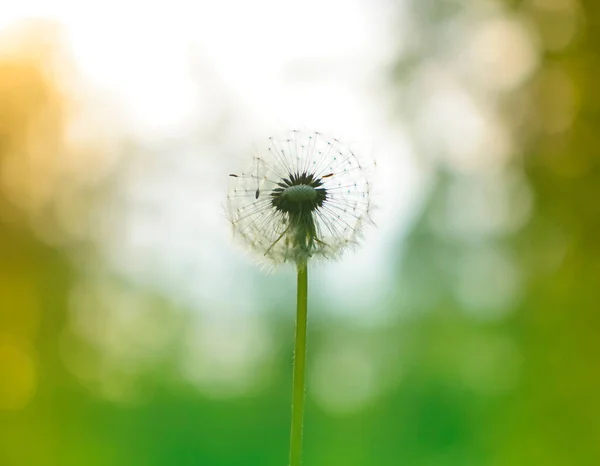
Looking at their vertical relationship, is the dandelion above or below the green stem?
above

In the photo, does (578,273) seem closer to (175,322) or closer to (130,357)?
(175,322)

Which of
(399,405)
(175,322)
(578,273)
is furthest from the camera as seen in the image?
(399,405)

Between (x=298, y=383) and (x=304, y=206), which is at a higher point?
(x=304, y=206)

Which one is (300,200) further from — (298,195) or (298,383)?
(298,383)

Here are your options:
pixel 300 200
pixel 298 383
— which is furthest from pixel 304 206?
pixel 298 383

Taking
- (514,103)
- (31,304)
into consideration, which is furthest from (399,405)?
(31,304)

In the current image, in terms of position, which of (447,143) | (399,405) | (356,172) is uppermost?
(447,143)

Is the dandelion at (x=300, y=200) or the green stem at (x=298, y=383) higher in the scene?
the dandelion at (x=300, y=200)

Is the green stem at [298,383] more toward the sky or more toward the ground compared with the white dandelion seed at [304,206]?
more toward the ground
